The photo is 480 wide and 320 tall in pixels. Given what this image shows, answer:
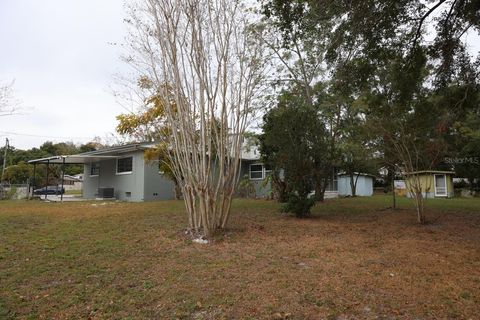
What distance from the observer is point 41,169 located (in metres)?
37.1

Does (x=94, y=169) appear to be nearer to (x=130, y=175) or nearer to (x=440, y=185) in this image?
(x=130, y=175)

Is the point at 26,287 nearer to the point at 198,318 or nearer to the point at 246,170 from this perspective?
the point at 198,318

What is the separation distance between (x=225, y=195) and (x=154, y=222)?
9.68 feet

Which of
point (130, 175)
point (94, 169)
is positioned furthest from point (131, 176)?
point (94, 169)

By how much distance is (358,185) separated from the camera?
30594mm

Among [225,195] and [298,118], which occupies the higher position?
[298,118]

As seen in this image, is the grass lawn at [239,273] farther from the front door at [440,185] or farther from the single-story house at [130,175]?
the front door at [440,185]

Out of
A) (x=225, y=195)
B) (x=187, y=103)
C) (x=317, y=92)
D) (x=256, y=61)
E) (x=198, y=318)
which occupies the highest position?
(x=317, y=92)

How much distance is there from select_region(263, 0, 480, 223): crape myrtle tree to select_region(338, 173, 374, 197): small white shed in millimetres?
18394

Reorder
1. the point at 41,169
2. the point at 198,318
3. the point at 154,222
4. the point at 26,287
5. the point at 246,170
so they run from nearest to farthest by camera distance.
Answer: the point at 198,318
the point at 26,287
the point at 154,222
the point at 246,170
the point at 41,169

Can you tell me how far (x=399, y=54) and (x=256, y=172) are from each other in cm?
1628

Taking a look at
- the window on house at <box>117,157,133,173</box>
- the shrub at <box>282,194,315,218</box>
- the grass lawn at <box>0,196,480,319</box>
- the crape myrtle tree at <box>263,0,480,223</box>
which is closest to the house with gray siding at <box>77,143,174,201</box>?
the window on house at <box>117,157,133,173</box>

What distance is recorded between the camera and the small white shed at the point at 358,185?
29.3 m

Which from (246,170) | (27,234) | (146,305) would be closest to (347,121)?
(246,170)
